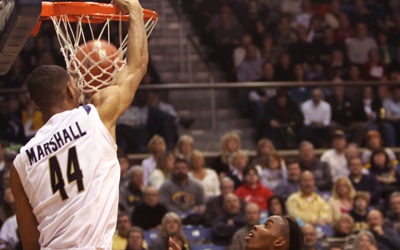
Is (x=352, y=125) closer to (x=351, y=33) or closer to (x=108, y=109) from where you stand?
(x=351, y=33)

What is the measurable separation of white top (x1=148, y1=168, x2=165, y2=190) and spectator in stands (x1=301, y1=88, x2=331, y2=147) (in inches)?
97.4

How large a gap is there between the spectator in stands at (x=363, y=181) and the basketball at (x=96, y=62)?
17.5 ft

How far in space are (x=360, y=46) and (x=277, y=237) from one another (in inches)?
331

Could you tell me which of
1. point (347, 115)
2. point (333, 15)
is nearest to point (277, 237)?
point (347, 115)

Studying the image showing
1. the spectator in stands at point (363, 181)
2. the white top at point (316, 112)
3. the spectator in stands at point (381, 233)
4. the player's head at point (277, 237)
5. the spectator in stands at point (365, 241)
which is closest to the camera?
Answer: the player's head at point (277, 237)

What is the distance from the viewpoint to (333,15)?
11.7 meters

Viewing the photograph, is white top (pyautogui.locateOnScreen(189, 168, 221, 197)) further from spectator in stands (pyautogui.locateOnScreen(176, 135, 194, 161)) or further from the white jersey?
the white jersey

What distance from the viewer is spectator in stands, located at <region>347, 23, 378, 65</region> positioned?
10.9 m

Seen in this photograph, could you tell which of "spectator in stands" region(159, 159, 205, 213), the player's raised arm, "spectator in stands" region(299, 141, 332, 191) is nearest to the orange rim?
the player's raised arm

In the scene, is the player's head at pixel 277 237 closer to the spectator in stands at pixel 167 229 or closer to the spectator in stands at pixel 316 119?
the spectator in stands at pixel 167 229

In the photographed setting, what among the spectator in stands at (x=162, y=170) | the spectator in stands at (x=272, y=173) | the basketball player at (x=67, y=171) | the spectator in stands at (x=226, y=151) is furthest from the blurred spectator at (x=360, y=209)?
the basketball player at (x=67, y=171)

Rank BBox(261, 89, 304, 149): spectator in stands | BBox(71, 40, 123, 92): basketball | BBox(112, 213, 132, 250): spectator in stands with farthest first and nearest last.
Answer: BBox(261, 89, 304, 149): spectator in stands
BBox(112, 213, 132, 250): spectator in stands
BBox(71, 40, 123, 92): basketball

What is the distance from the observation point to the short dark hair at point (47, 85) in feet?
8.75

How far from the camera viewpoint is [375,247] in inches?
266
